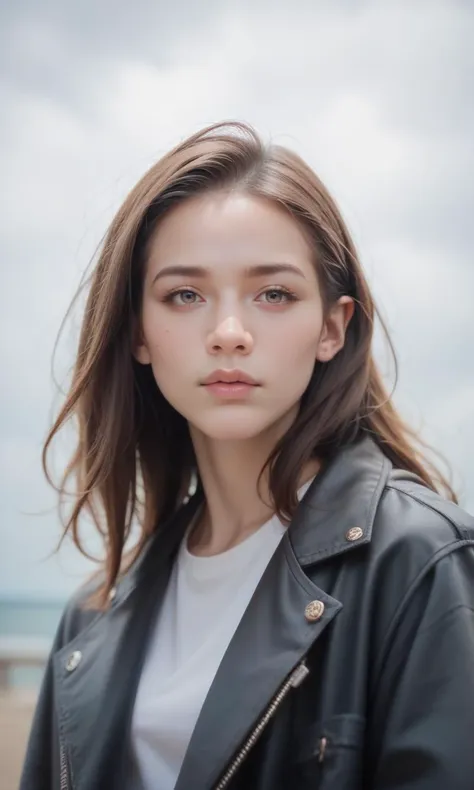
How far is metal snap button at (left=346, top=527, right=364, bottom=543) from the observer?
1.79 meters

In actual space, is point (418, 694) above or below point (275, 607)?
below

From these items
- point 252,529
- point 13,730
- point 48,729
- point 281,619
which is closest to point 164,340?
point 252,529

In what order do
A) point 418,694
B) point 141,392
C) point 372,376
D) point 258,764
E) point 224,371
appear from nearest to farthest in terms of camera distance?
point 418,694
point 258,764
point 224,371
point 372,376
point 141,392

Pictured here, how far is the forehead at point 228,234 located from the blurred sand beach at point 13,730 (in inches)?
139

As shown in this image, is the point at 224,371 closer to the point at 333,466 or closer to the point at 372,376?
the point at 333,466

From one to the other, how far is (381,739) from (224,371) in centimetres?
76

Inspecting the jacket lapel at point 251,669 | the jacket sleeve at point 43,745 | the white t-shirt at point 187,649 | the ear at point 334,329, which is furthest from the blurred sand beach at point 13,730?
the ear at point 334,329

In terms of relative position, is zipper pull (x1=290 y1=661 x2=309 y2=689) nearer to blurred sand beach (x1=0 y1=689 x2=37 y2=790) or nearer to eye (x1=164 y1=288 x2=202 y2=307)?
eye (x1=164 y1=288 x2=202 y2=307)

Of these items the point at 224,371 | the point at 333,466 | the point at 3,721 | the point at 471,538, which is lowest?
the point at 3,721

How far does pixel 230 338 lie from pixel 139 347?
0.40 meters

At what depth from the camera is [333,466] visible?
2018 millimetres

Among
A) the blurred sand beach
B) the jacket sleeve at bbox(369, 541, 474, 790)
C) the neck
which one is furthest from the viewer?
the blurred sand beach

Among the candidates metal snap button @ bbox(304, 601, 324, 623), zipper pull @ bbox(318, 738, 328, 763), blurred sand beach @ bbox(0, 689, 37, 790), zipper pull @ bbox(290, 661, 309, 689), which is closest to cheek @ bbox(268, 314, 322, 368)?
metal snap button @ bbox(304, 601, 324, 623)

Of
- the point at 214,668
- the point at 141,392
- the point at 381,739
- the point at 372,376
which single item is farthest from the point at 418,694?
the point at 141,392
